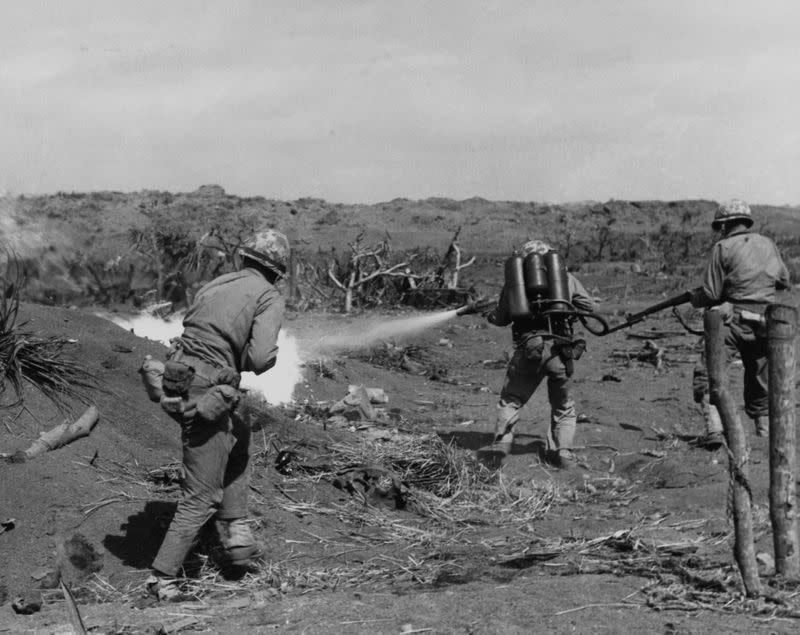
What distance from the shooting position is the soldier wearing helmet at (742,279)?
8.20 metres

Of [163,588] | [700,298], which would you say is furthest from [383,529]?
[700,298]

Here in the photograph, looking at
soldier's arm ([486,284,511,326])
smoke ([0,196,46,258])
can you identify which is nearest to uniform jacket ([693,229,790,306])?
soldier's arm ([486,284,511,326])

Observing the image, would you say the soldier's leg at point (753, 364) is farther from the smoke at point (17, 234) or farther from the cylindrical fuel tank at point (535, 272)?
the smoke at point (17, 234)

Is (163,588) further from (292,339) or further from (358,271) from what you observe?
(358,271)

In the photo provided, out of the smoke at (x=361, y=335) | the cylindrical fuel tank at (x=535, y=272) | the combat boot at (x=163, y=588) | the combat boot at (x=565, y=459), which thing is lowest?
the combat boot at (x=565, y=459)

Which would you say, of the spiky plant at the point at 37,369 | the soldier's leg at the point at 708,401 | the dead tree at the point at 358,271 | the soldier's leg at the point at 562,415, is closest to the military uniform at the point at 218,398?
the spiky plant at the point at 37,369

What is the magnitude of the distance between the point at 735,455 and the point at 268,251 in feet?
8.44

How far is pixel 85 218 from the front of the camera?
37.8 meters

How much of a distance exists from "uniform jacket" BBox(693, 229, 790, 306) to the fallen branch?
479 cm

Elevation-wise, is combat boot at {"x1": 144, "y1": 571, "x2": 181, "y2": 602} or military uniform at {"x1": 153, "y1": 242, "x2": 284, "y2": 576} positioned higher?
military uniform at {"x1": 153, "y1": 242, "x2": 284, "y2": 576}

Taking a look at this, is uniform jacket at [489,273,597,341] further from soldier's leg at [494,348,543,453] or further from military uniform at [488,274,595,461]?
soldier's leg at [494,348,543,453]

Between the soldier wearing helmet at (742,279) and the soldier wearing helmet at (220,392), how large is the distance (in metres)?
4.10

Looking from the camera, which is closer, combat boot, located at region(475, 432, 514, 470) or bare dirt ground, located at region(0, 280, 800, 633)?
bare dirt ground, located at region(0, 280, 800, 633)

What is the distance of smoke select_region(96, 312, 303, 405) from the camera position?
34.5 ft
